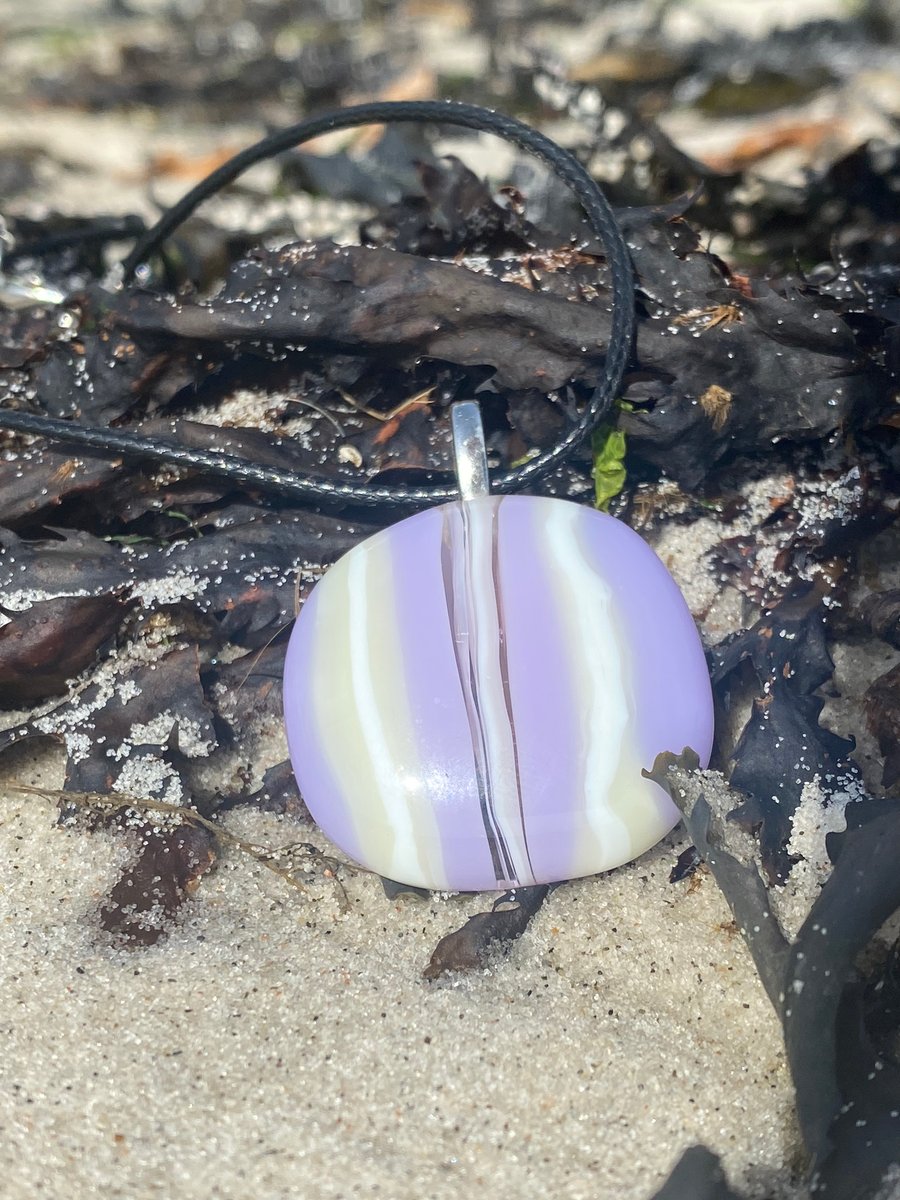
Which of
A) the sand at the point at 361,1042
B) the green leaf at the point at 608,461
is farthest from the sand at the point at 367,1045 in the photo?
the green leaf at the point at 608,461

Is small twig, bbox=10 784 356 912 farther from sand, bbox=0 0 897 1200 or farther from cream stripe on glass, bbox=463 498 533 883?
cream stripe on glass, bbox=463 498 533 883

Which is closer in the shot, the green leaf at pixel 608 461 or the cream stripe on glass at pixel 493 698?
the cream stripe on glass at pixel 493 698

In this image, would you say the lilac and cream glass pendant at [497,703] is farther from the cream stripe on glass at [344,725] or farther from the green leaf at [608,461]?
the green leaf at [608,461]

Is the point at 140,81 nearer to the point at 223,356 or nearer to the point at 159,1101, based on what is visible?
the point at 223,356

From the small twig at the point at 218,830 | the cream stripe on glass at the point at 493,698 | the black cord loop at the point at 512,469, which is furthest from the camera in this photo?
the black cord loop at the point at 512,469

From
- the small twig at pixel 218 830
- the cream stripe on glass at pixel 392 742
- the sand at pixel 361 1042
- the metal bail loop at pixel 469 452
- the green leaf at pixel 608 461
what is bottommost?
the sand at pixel 361 1042

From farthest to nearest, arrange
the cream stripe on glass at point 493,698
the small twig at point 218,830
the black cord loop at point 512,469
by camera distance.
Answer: the black cord loop at point 512,469
the small twig at point 218,830
the cream stripe on glass at point 493,698

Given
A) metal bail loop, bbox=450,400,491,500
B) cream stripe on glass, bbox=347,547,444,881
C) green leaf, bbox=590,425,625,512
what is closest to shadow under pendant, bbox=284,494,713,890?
cream stripe on glass, bbox=347,547,444,881
